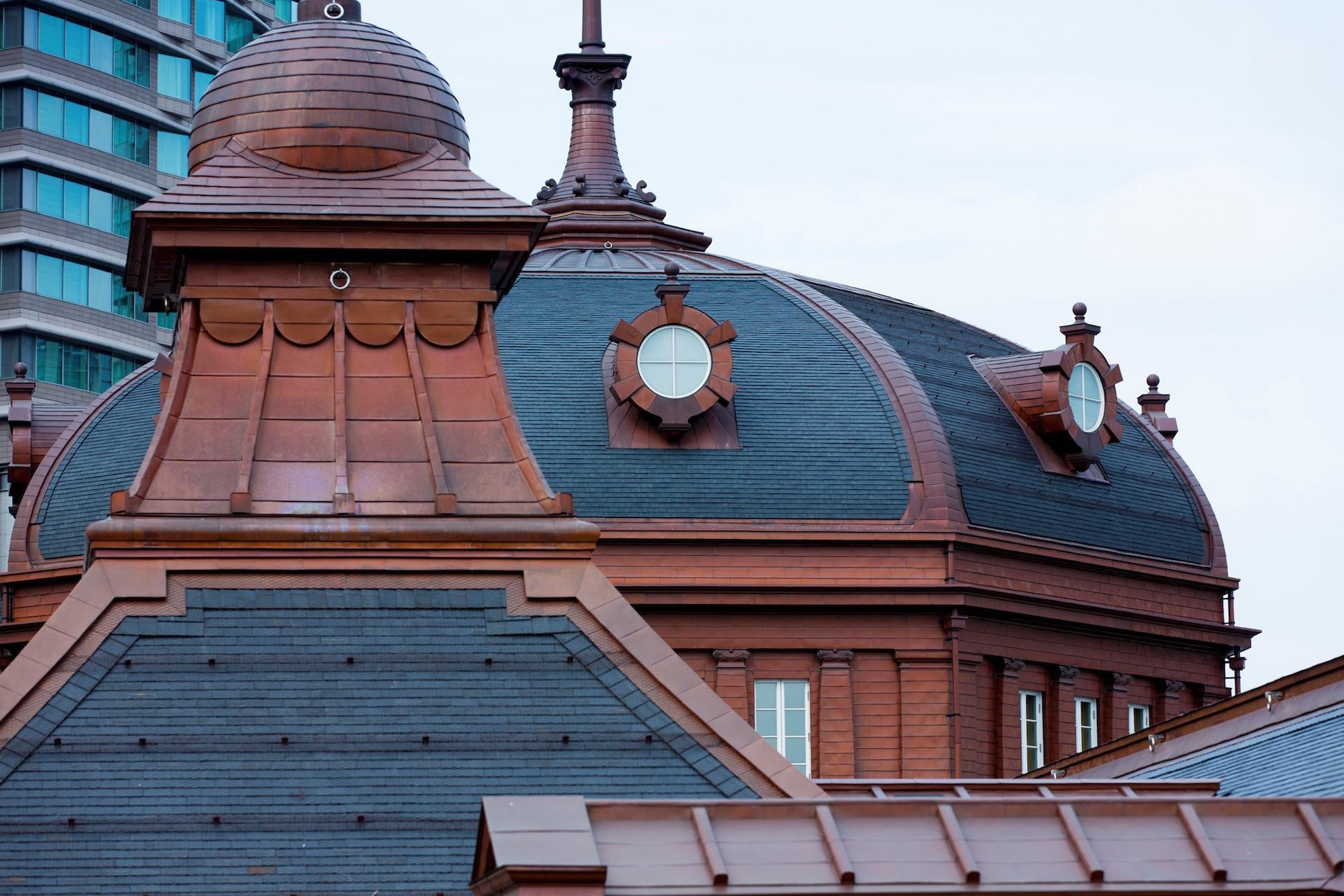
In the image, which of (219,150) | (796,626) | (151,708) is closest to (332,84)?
(219,150)

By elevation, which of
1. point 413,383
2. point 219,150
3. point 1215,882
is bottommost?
point 1215,882

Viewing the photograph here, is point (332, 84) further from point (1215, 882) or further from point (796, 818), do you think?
point (1215, 882)

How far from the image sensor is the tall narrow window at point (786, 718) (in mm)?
53378

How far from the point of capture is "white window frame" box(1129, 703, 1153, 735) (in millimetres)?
58438

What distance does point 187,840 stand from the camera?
27.1 m

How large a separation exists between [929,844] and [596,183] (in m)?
44.4

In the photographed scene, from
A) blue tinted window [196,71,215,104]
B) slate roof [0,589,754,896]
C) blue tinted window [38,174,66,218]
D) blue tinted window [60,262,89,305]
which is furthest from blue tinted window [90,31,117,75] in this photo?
slate roof [0,589,754,896]

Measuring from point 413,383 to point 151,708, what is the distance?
16.8 feet

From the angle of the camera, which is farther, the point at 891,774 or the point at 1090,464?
the point at 1090,464

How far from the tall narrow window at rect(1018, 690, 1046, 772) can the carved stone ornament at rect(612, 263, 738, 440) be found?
28.3 ft

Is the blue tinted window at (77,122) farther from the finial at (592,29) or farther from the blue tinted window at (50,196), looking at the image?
the finial at (592,29)

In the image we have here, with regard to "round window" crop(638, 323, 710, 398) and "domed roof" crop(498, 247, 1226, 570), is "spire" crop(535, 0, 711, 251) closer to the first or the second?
"domed roof" crop(498, 247, 1226, 570)

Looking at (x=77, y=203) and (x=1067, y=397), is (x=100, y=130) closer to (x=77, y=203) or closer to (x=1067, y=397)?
(x=77, y=203)

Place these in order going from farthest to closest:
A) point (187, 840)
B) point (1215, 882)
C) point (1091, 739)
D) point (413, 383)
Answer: point (1091, 739) < point (413, 383) < point (187, 840) < point (1215, 882)
